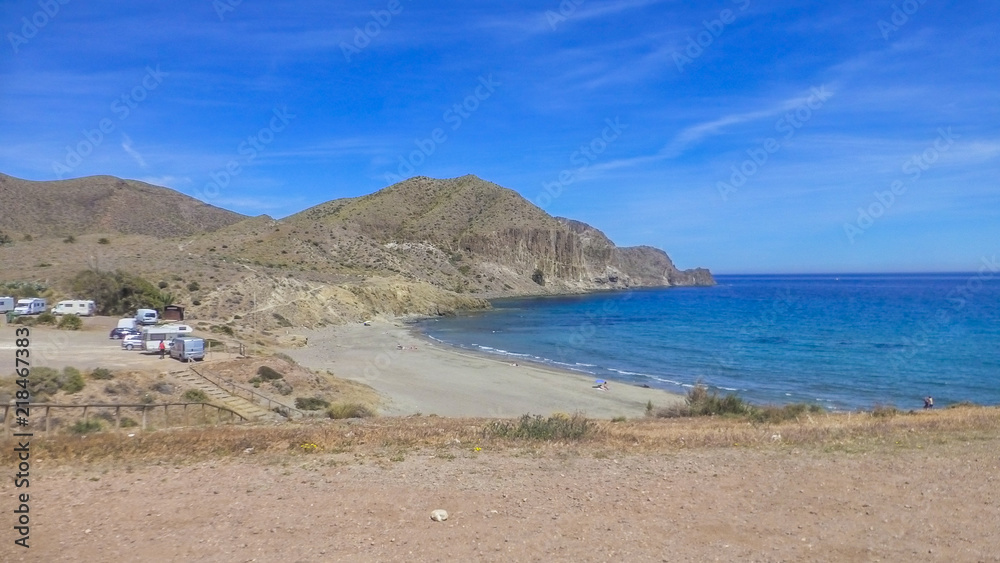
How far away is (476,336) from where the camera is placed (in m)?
59.5

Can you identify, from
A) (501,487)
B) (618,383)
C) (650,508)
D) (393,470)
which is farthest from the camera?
(618,383)

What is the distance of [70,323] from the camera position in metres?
34.8

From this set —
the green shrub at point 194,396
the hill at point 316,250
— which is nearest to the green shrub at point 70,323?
the hill at point 316,250

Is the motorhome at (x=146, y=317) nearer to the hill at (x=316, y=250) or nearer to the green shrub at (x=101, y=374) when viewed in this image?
the hill at (x=316, y=250)

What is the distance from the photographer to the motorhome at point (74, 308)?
38.5m

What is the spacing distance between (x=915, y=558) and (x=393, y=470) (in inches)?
256

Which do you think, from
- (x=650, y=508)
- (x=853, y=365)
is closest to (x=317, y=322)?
(x=853, y=365)

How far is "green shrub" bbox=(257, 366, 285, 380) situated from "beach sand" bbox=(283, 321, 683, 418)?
4.54m

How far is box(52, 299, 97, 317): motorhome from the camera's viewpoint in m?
38.5

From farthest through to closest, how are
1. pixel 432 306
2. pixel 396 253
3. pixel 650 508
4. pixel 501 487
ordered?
pixel 396 253
pixel 432 306
pixel 501 487
pixel 650 508

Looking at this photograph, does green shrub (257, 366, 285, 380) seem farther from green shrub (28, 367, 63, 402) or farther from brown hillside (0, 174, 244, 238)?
brown hillside (0, 174, 244, 238)

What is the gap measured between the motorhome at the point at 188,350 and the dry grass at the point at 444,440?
572 inches

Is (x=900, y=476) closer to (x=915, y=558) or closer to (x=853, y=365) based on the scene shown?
(x=915, y=558)

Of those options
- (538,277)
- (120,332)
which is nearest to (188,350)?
(120,332)
